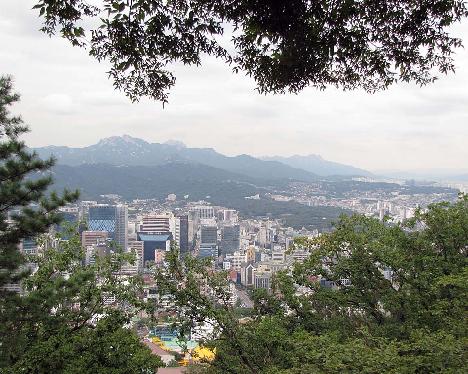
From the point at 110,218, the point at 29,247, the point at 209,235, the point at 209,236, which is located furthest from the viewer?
the point at 209,235

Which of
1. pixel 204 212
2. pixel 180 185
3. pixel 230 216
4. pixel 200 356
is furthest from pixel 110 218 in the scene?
pixel 200 356

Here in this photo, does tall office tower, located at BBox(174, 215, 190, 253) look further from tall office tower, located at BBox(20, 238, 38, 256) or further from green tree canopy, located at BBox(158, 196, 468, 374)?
tall office tower, located at BBox(20, 238, 38, 256)

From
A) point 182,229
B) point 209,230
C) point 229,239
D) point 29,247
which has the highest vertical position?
point 29,247

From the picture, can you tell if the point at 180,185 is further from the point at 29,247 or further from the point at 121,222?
the point at 29,247

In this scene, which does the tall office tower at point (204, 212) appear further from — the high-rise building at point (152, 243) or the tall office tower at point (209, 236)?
the high-rise building at point (152, 243)

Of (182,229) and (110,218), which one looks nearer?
(110,218)

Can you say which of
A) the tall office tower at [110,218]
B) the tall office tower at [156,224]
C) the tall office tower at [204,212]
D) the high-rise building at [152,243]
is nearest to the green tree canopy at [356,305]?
the high-rise building at [152,243]

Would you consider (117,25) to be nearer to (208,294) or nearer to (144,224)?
(208,294)

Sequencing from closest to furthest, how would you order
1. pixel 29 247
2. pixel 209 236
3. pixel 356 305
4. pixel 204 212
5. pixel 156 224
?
pixel 29 247, pixel 356 305, pixel 156 224, pixel 209 236, pixel 204 212
